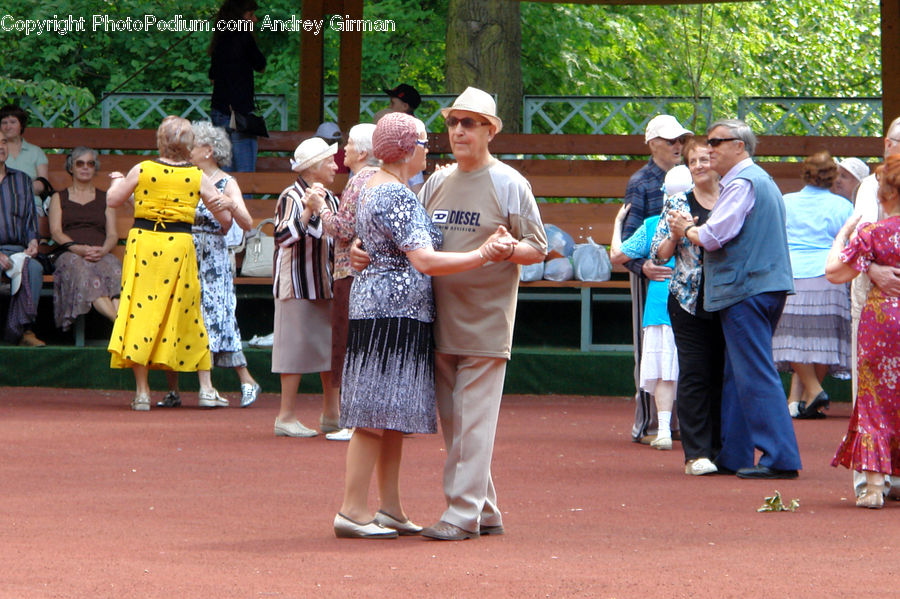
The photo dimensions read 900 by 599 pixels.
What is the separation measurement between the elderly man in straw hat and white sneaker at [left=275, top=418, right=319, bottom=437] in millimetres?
3437

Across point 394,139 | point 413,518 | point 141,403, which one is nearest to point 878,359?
point 413,518

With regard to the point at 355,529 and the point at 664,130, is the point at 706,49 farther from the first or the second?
the point at 355,529

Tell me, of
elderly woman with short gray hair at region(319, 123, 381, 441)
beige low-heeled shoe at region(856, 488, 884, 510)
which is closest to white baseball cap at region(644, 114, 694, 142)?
elderly woman with short gray hair at region(319, 123, 381, 441)

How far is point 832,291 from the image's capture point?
1118cm

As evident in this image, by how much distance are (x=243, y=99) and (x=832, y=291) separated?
21.1ft

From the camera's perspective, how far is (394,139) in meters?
5.64

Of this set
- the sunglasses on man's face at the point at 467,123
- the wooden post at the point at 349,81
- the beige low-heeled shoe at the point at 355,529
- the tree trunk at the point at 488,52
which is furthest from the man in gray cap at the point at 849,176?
the tree trunk at the point at 488,52

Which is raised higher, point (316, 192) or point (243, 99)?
point (243, 99)

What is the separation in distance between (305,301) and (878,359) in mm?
3631

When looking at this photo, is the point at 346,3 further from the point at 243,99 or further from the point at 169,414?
the point at 169,414

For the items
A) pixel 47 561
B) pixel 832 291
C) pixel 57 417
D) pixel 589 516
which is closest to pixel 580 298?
pixel 832 291

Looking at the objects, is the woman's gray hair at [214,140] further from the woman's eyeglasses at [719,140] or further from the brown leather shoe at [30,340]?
the woman's eyeglasses at [719,140]

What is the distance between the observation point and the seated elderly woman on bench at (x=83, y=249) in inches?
498

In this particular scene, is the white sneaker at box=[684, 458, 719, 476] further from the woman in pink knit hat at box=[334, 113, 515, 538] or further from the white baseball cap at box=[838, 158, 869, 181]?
the white baseball cap at box=[838, 158, 869, 181]
